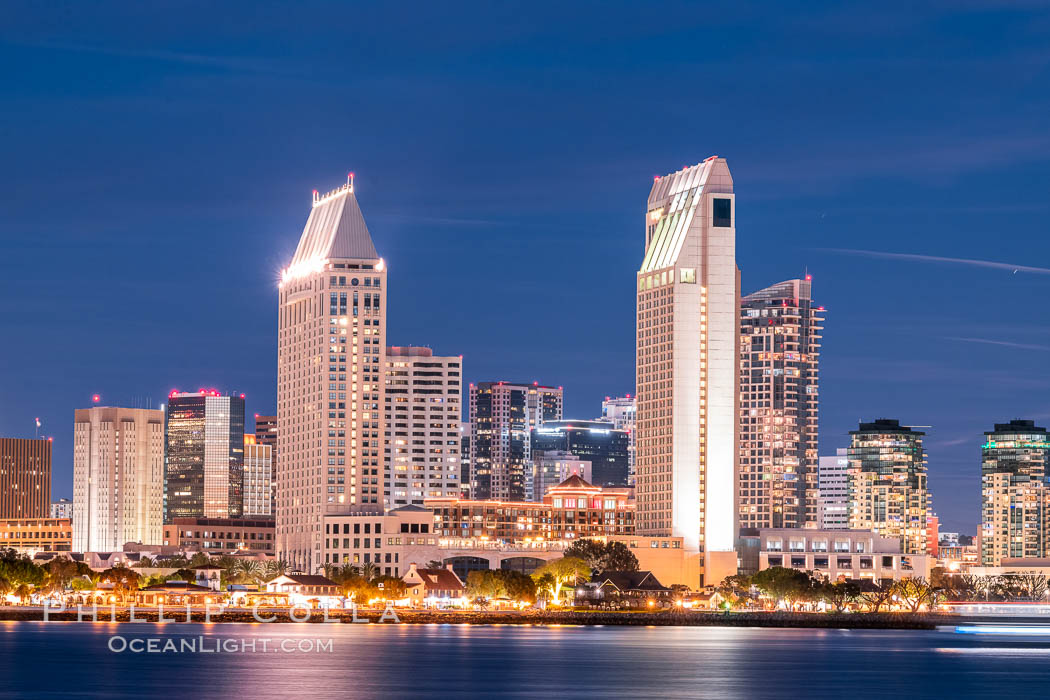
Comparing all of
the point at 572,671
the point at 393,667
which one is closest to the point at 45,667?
the point at 393,667

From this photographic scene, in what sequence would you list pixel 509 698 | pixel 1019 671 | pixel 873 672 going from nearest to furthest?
pixel 509 698
pixel 873 672
pixel 1019 671

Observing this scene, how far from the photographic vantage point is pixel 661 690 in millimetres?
153875

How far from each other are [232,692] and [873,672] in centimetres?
6478

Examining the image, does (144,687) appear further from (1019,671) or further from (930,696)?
(1019,671)

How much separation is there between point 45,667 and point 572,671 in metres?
46.6

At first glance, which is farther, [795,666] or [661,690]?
[795,666]

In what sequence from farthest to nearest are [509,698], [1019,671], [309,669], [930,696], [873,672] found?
[1019,671]
[873,672]
[309,669]
[930,696]
[509,698]

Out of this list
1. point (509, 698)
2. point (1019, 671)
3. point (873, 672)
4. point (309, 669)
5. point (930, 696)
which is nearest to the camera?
point (509, 698)

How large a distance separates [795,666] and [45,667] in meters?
70.0

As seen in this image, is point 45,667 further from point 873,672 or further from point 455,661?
point 873,672

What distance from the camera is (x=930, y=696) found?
15750 centimetres

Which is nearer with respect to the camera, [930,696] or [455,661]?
[930,696]

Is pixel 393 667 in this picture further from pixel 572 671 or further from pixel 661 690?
pixel 661 690

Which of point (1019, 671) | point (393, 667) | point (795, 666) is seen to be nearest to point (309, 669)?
point (393, 667)
